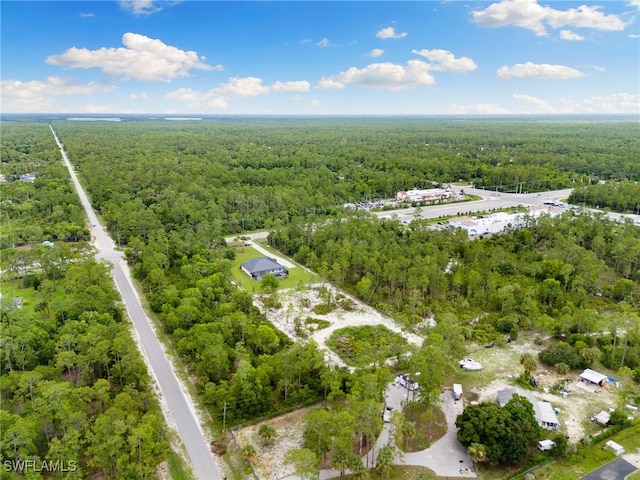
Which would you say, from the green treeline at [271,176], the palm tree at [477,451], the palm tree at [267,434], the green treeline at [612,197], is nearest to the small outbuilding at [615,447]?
the palm tree at [477,451]

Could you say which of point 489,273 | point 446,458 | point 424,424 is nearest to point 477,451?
point 446,458

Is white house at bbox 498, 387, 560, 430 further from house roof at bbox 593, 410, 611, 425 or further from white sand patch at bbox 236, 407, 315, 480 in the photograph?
white sand patch at bbox 236, 407, 315, 480

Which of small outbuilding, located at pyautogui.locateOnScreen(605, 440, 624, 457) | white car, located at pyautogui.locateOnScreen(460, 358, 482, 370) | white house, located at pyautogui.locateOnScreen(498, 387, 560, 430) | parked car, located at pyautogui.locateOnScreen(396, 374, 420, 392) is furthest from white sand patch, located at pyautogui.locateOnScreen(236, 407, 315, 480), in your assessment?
small outbuilding, located at pyautogui.locateOnScreen(605, 440, 624, 457)

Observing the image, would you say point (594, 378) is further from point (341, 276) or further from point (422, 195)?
point (422, 195)

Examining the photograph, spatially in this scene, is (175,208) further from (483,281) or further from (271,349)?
(483,281)

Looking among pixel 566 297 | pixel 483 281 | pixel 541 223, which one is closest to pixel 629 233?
pixel 541 223
